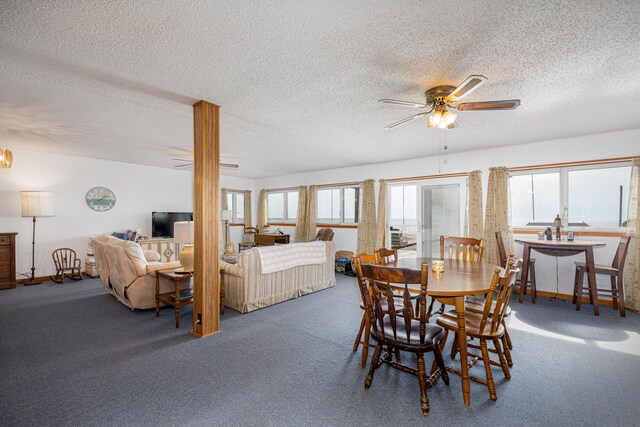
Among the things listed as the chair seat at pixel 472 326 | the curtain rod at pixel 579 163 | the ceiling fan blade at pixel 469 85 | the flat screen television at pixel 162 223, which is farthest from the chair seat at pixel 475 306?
the flat screen television at pixel 162 223

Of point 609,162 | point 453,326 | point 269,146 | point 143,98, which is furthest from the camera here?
point 269,146

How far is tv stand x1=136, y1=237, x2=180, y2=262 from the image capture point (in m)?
6.44

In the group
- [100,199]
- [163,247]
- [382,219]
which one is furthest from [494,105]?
[100,199]

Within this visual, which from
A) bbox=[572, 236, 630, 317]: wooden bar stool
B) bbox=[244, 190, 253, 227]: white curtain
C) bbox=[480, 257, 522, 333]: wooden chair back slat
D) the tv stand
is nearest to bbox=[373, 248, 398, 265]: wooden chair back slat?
bbox=[480, 257, 522, 333]: wooden chair back slat

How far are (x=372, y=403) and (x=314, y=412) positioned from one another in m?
0.40

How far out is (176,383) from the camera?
87.8 inches

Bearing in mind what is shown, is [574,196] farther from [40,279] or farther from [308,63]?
[40,279]

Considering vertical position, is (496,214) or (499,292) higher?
(496,214)

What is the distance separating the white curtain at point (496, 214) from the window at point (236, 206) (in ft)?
22.7

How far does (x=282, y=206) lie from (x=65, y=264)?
519 cm

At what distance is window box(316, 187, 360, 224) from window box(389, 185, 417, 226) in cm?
91

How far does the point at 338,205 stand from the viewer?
25.0 ft

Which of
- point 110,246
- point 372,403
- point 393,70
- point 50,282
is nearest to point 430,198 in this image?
point 393,70

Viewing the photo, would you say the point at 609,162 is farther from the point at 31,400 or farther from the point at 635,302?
the point at 31,400
